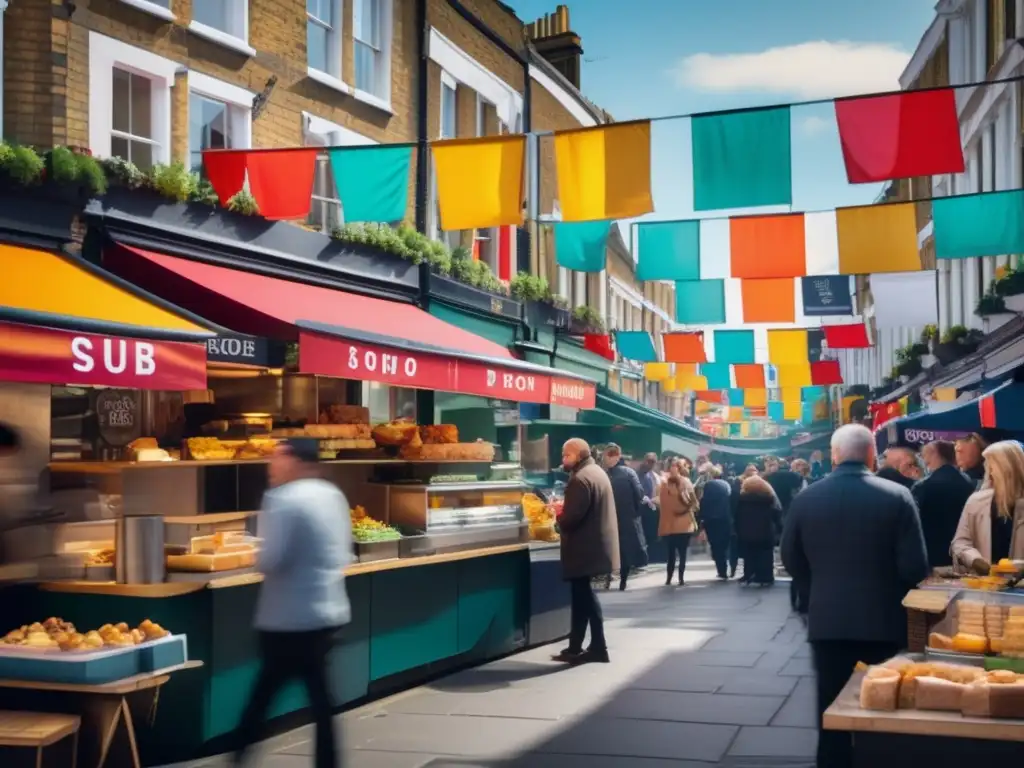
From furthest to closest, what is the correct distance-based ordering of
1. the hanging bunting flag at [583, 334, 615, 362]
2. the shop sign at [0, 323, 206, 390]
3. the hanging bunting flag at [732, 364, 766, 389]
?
1. the hanging bunting flag at [732, 364, 766, 389]
2. the hanging bunting flag at [583, 334, 615, 362]
3. the shop sign at [0, 323, 206, 390]

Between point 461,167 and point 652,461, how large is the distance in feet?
37.1

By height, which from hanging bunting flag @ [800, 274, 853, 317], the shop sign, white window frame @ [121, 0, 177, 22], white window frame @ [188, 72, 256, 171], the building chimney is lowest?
the shop sign

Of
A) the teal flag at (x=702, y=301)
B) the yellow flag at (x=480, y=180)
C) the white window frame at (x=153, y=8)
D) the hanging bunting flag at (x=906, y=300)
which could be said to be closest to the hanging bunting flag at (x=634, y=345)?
the teal flag at (x=702, y=301)

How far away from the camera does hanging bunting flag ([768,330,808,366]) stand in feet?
92.9

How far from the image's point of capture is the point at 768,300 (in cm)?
1988

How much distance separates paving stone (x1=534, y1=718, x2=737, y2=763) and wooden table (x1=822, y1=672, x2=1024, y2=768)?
281cm

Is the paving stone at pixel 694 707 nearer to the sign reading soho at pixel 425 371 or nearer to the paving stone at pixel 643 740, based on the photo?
the paving stone at pixel 643 740

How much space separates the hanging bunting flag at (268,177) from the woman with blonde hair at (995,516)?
7.05 metres

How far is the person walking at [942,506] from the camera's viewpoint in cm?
952

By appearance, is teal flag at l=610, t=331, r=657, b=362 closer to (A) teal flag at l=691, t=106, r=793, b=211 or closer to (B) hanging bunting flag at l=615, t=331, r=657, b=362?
(B) hanging bunting flag at l=615, t=331, r=657, b=362

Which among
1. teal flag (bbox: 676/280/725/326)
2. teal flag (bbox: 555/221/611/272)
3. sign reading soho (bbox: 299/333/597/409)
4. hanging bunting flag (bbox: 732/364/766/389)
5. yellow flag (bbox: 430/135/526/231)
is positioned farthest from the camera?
hanging bunting flag (bbox: 732/364/766/389)

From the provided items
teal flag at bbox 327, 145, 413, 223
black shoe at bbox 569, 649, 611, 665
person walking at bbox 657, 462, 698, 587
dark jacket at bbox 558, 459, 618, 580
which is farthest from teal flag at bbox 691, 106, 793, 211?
person walking at bbox 657, 462, 698, 587

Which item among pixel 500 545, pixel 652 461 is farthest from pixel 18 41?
pixel 652 461

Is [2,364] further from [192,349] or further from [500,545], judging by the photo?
[500,545]
